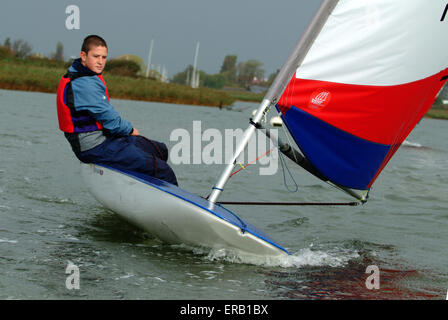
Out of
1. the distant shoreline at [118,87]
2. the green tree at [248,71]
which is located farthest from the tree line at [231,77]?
the distant shoreline at [118,87]

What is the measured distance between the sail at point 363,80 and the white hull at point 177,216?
947 mm

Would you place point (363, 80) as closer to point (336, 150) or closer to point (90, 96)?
point (336, 150)

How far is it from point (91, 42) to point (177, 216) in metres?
1.56

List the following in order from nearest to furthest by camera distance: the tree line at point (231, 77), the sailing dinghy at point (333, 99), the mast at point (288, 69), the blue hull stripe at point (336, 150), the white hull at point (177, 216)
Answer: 1. the white hull at point (177, 216)
2. the sailing dinghy at point (333, 99)
3. the mast at point (288, 69)
4. the blue hull stripe at point (336, 150)
5. the tree line at point (231, 77)

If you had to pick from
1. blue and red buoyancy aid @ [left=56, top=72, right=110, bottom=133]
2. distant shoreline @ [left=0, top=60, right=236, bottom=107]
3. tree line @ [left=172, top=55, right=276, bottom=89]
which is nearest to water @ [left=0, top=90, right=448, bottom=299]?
blue and red buoyancy aid @ [left=56, top=72, right=110, bottom=133]

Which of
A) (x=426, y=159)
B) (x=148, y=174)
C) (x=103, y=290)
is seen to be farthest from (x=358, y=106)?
(x=426, y=159)

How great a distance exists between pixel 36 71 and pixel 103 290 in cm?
2776

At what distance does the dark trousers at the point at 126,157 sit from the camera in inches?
187

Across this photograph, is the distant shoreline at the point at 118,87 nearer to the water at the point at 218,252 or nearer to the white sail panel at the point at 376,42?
the water at the point at 218,252

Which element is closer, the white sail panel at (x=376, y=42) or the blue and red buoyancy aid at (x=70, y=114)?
the white sail panel at (x=376, y=42)

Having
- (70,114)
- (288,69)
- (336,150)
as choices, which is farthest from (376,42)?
(70,114)

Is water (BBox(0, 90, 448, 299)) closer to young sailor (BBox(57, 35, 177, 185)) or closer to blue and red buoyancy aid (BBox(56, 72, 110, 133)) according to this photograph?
young sailor (BBox(57, 35, 177, 185))
